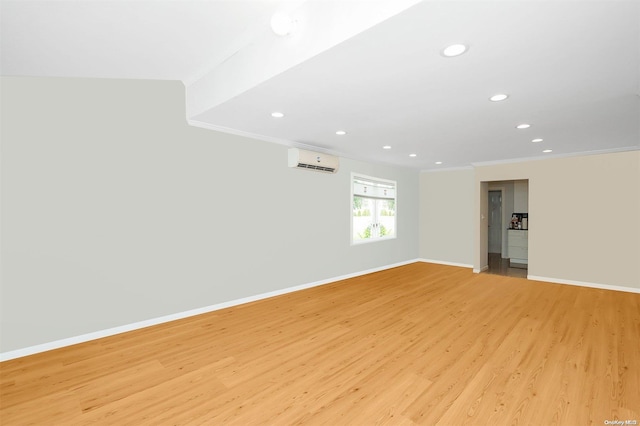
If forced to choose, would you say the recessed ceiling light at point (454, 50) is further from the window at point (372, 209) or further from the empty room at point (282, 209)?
the window at point (372, 209)

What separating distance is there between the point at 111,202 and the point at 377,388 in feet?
10.7

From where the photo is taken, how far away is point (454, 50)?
1992mm

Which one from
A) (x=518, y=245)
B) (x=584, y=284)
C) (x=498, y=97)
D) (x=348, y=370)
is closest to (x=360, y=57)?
(x=498, y=97)

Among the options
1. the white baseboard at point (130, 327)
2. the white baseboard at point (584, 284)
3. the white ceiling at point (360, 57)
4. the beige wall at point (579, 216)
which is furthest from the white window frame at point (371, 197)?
the white baseboard at point (584, 284)

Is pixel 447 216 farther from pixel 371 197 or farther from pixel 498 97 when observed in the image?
pixel 498 97

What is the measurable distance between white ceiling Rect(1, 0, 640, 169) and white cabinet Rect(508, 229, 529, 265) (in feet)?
13.5

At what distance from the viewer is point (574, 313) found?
387cm

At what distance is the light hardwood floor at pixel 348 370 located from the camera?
1.95 meters

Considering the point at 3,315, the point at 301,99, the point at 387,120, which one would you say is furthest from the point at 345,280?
the point at 3,315

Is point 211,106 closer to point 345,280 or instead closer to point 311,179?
point 311,179

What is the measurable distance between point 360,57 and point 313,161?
2928 millimetres

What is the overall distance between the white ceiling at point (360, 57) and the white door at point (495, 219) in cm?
507

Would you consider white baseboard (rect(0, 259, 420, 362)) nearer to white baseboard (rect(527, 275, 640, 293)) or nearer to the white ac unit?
the white ac unit

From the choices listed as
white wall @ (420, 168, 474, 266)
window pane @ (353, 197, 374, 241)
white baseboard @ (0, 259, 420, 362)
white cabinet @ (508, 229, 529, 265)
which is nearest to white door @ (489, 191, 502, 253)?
white cabinet @ (508, 229, 529, 265)
